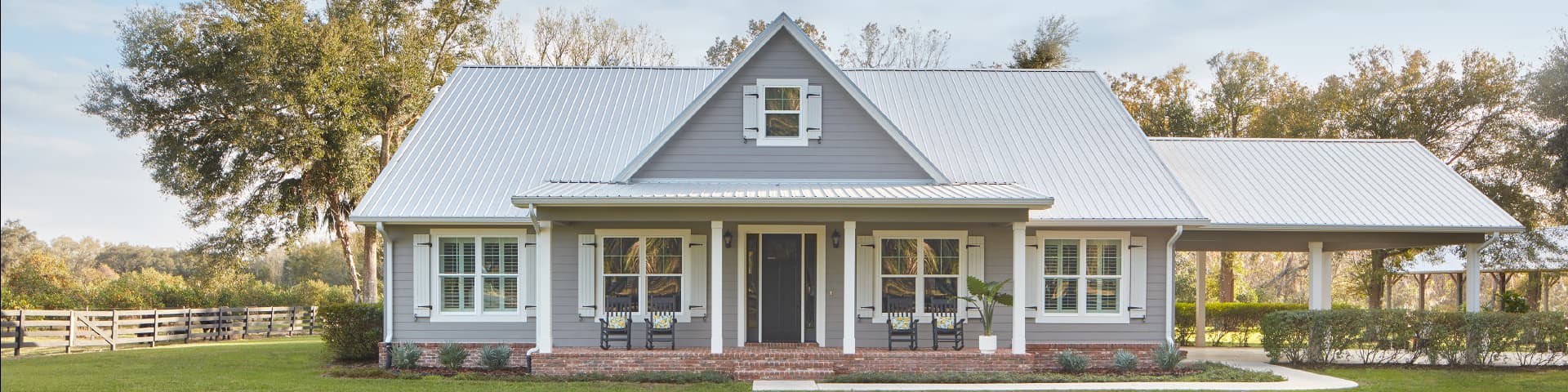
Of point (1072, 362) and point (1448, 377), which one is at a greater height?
point (1072, 362)

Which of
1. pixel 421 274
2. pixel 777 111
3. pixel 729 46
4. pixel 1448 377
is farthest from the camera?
pixel 729 46

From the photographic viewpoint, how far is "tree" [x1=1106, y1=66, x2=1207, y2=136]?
28.7 metres

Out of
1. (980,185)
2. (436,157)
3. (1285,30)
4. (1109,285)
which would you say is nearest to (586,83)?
(436,157)

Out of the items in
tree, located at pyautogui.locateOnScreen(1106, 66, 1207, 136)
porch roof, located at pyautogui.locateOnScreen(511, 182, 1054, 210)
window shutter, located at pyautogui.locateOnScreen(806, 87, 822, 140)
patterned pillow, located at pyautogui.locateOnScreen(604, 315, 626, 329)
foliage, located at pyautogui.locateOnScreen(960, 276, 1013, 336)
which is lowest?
patterned pillow, located at pyautogui.locateOnScreen(604, 315, 626, 329)

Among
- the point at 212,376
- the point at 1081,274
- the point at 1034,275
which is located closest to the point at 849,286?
the point at 1034,275

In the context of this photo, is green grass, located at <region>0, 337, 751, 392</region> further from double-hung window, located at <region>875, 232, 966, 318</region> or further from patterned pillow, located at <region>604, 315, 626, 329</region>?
double-hung window, located at <region>875, 232, 966, 318</region>

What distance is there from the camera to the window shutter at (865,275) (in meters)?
14.2

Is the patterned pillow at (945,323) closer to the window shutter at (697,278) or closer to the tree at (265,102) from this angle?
the window shutter at (697,278)

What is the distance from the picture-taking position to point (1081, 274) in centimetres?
1431

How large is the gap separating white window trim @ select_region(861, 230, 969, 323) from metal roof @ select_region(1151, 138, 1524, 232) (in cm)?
370

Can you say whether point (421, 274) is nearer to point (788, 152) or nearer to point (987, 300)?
point (788, 152)

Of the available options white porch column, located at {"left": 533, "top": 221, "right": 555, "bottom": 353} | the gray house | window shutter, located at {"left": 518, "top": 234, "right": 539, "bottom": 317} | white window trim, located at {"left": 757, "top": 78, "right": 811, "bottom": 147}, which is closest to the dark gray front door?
the gray house

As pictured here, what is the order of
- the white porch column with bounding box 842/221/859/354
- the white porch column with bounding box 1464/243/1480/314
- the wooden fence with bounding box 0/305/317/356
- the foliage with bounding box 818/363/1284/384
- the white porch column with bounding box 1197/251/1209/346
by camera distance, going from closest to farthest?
the foliage with bounding box 818/363/1284/384 < the white porch column with bounding box 842/221/859/354 < the white porch column with bounding box 1464/243/1480/314 < the wooden fence with bounding box 0/305/317/356 < the white porch column with bounding box 1197/251/1209/346

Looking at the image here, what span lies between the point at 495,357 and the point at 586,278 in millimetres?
1559
